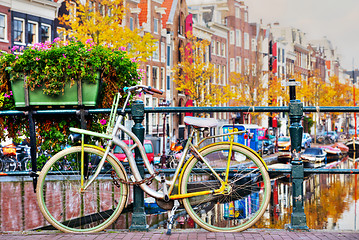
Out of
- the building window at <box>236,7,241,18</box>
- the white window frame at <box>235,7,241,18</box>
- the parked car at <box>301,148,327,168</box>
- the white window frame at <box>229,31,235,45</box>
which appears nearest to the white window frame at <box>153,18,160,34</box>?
the parked car at <box>301,148,327,168</box>

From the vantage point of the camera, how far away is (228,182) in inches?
178

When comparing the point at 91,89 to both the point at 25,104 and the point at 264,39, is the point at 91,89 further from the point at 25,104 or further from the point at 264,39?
the point at 264,39

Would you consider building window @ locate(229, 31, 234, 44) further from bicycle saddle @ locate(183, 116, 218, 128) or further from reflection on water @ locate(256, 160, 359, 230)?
bicycle saddle @ locate(183, 116, 218, 128)

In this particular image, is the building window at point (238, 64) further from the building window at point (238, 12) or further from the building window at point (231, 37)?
the building window at point (238, 12)

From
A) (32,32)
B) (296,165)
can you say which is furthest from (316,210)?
(296,165)

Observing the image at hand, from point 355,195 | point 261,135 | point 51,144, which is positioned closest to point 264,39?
point 261,135

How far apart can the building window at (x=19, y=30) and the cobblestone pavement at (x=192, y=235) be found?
24702mm

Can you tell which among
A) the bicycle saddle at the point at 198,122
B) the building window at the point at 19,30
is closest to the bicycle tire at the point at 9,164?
the building window at the point at 19,30

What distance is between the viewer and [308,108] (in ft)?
15.6

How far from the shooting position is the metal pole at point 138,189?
4.62m

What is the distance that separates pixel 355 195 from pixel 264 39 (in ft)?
144

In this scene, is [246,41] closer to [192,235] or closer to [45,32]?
[45,32]

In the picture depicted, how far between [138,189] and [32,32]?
25.8 metres

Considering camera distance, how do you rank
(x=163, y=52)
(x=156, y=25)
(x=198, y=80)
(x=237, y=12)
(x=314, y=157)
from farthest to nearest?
(x=237, y=12) → (x=163, y=52) → (x=156, y=25) → (x=198, y=80) → (x=314, y=157)
